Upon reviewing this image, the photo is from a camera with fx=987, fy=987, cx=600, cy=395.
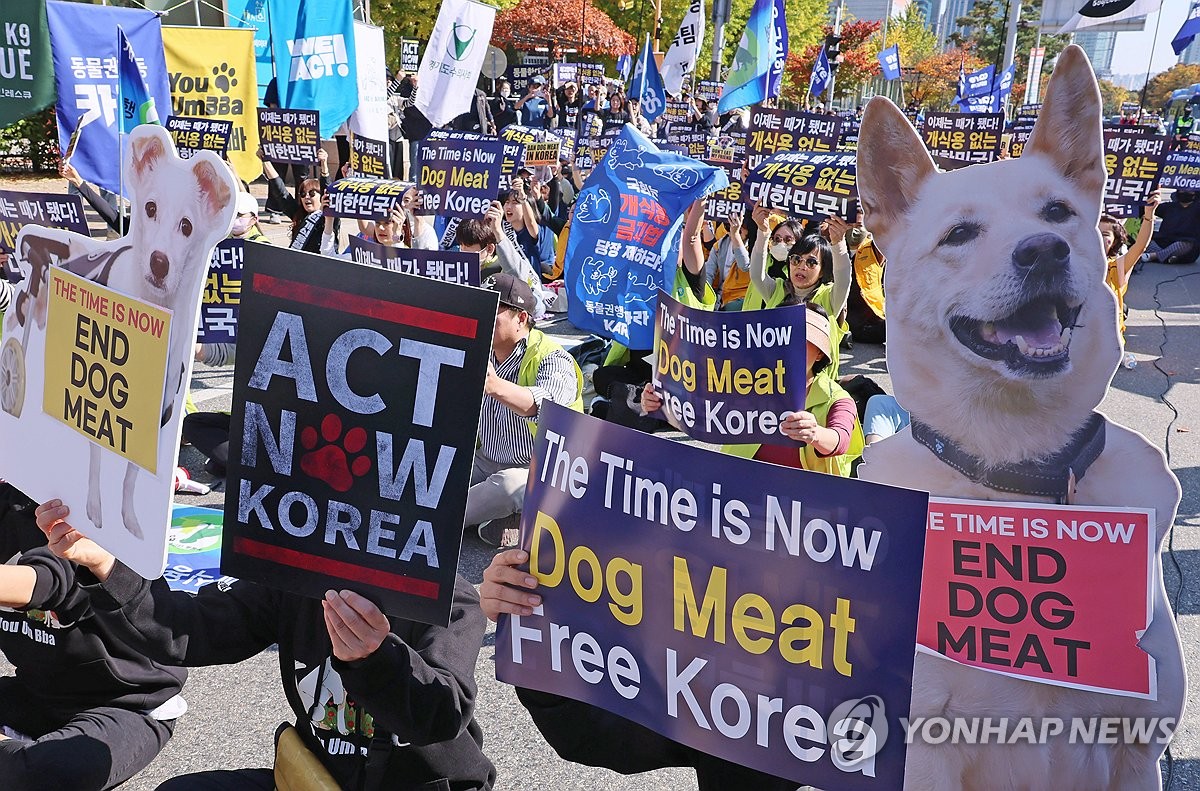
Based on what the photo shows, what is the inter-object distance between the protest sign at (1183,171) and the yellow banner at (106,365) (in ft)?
41.7

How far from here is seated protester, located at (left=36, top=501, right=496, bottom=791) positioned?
7.07ft

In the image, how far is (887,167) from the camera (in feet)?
7.73

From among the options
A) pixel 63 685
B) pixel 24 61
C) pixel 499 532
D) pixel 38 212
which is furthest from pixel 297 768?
pixel 24 61

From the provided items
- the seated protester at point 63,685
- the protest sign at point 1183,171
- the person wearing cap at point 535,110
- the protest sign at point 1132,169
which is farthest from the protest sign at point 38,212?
the person wearing cap at point 535,110

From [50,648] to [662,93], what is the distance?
15.0m

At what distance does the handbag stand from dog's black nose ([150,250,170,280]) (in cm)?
118

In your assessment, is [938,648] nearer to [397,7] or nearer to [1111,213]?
[1111,213]

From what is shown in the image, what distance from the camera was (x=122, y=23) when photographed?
7.10 m

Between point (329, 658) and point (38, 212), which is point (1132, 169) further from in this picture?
point (329, 658)

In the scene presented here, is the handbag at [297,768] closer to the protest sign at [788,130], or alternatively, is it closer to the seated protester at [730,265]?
the seated protester at [730,265]

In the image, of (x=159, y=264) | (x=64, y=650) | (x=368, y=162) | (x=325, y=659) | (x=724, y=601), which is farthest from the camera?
(x=368, y=162)

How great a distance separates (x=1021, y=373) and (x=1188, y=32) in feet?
51.1

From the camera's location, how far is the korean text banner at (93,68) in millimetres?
6789

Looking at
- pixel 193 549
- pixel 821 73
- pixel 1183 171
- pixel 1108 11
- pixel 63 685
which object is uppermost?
pixel 821 73
